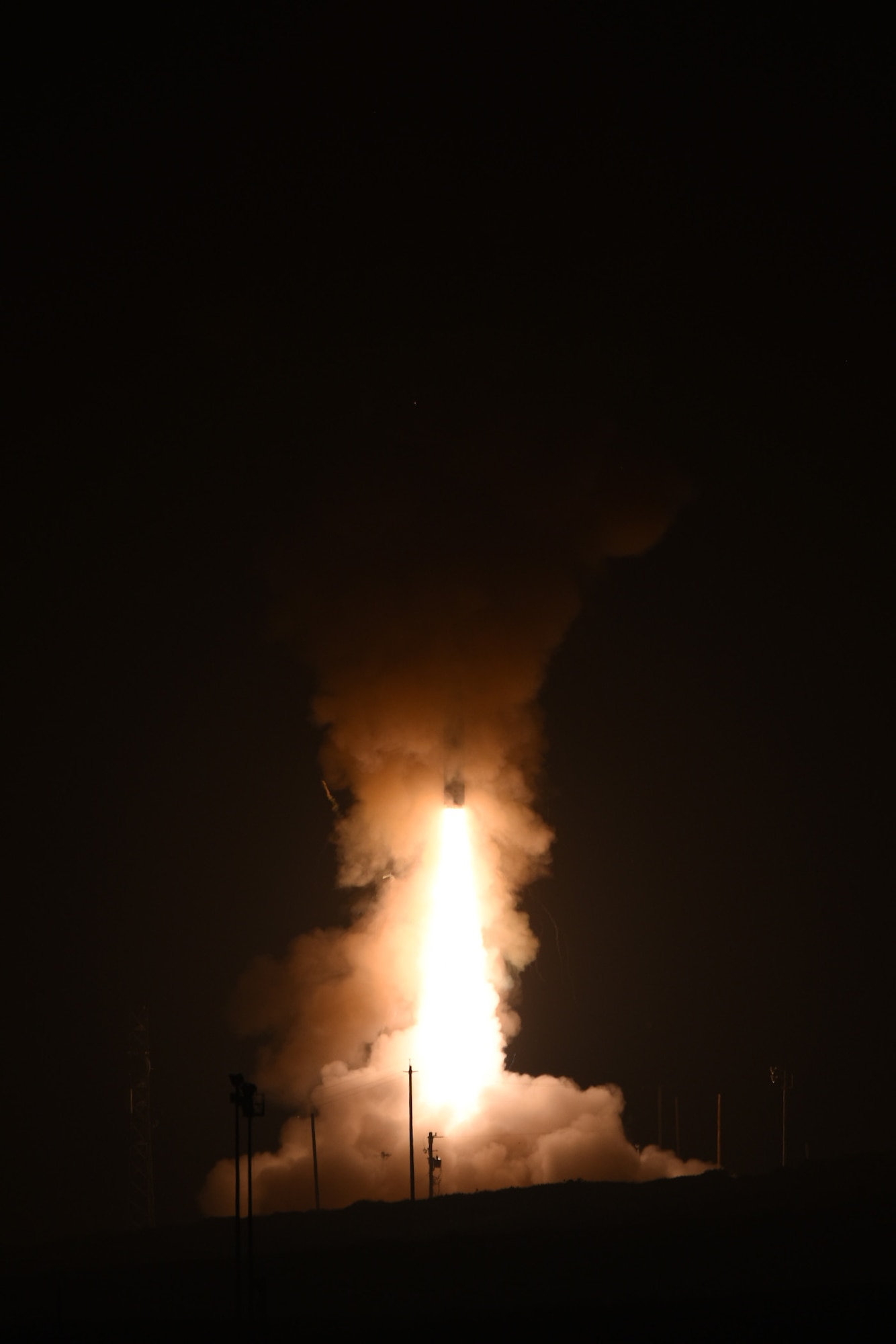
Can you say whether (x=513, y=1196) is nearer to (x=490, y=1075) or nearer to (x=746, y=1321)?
(x=490, y=1075)

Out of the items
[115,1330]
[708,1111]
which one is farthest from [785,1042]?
[115,1330]

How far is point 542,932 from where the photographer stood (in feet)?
223

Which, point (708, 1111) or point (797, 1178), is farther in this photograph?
point (708, 1111)

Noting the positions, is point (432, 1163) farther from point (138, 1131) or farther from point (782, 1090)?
point (782, 1090)

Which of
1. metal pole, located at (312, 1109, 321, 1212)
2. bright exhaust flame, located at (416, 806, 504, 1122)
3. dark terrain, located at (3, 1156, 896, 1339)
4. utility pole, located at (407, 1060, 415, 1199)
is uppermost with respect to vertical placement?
bright exhaust flame, located at (416, 806, 504, 1122)

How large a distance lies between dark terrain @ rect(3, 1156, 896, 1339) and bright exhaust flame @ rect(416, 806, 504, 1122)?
1218cm

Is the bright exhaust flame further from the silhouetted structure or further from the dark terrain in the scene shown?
the dark terrain

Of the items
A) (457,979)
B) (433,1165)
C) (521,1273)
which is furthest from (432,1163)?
(521,1273)

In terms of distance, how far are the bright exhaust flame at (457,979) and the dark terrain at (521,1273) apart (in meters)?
12.2

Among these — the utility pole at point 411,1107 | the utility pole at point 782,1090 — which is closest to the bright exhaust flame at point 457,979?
the utility pole at point 411,1107

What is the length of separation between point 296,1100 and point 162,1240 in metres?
15.5

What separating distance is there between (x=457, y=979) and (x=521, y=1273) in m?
22.0

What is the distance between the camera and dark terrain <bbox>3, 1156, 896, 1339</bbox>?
31891mm

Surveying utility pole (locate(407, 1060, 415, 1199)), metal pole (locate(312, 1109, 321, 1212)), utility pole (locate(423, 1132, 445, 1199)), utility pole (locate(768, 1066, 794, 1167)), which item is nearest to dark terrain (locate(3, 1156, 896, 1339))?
utility pole (locate(407, 1060, 415, 1199))
